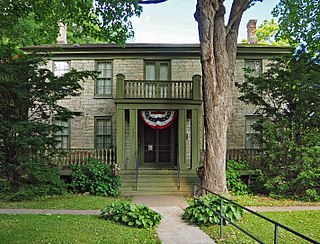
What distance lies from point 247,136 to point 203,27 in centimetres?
852

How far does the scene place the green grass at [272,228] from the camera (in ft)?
21.7

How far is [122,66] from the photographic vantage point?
57.4 ft

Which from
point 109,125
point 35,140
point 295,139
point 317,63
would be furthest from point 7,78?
point 317,63

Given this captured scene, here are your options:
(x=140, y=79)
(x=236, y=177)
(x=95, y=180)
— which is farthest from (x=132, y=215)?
(x=140, y=79)

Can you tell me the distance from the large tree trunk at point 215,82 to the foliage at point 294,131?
2265mm

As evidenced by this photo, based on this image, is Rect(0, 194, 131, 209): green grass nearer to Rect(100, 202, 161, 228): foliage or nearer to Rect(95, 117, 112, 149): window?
Rect(100, 202, 161, 228): foliage

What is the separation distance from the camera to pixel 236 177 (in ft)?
43.0

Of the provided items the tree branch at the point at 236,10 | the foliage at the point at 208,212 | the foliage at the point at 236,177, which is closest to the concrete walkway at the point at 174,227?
the foliage at the point at 208,212

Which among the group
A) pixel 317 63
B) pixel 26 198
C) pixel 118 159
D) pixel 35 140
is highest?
pixel 317 63

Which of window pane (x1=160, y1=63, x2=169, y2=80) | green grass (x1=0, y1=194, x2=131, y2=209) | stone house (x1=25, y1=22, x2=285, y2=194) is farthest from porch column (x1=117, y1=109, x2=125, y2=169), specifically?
window pane (x1=160, y1=63, x2=169, y2=80)

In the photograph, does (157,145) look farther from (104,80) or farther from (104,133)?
(104,80)

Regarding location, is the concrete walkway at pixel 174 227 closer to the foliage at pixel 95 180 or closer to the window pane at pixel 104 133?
the foliage at pixel 95 180

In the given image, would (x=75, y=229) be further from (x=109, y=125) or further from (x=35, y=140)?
(x=109, y=125)

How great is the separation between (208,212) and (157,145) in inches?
391
